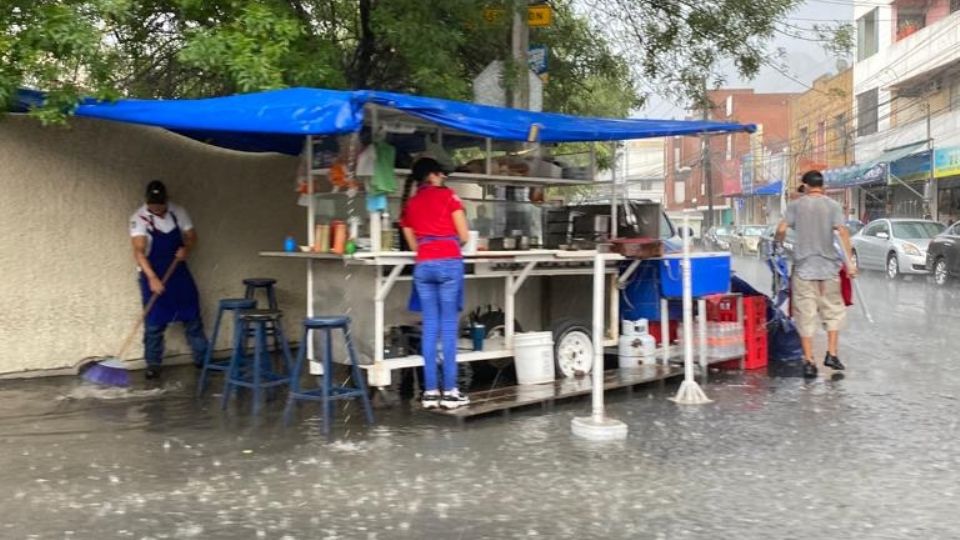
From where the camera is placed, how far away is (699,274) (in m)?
8.34

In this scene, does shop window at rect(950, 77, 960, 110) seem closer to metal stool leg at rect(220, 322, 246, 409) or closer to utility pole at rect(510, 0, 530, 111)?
utility pole at rect(510, 0, 530, 111)

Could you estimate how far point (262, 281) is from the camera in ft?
28.5

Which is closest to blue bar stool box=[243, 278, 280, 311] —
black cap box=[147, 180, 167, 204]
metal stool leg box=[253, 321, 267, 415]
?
black cap box=[147, 180, 167, 204]

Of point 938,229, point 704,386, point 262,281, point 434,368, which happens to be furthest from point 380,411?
point 938,229

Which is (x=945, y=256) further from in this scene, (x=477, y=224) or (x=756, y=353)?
(x=477, y=224)

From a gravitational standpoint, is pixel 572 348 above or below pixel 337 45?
below

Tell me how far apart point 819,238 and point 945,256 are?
12.8m

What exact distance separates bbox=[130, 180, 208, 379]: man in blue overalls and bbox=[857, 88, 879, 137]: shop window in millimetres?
32570

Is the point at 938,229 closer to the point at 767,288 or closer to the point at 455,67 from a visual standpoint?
the point at 767,288

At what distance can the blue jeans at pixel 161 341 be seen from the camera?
8453 mm

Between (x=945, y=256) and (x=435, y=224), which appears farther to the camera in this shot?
(x=945, y=256)

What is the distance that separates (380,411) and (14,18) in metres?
4.36

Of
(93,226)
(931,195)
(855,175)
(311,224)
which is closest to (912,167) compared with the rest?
(931,195)

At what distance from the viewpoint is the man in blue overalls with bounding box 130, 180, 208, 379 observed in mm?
8320
